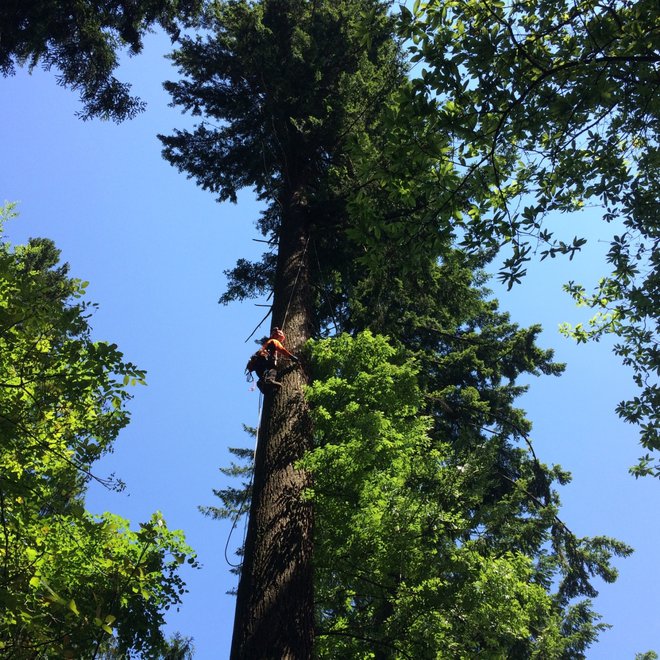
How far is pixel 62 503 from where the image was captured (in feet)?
22.2

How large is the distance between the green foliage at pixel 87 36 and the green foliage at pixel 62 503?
4.93 metres

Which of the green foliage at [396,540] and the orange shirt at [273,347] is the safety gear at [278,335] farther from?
the green foliage at [396,540]

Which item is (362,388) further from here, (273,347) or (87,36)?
(87,36)

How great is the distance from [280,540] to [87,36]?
28.8 feet

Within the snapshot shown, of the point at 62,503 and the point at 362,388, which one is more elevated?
the point at 362,388

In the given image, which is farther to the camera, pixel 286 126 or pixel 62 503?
pixel 286 126

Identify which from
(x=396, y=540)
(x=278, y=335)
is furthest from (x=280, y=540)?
(x=278, y=335)

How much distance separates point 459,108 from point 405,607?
455 centimetres

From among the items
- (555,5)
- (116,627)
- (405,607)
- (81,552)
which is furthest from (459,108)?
(116,627)

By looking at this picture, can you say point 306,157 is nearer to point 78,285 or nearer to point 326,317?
point 326,317

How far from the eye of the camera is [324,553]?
212 inches

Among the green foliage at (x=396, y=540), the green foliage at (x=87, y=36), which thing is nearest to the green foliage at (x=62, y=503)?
the green foliage at (x=396, y=540)

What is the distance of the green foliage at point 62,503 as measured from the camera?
3670mm

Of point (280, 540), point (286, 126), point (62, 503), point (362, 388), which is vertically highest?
point (286, 126)
